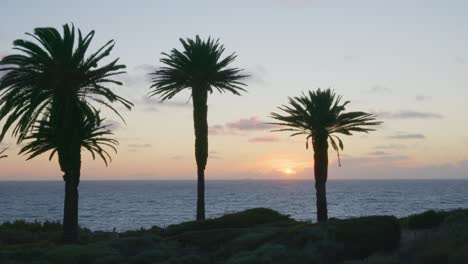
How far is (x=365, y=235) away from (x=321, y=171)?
12.9 metres

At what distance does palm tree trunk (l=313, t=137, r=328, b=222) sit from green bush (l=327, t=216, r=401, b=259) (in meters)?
11.2

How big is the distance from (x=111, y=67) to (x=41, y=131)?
5643 millimetres

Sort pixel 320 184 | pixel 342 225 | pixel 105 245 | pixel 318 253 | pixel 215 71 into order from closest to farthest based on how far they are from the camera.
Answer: pixel 318 253 → pixel 342 225 → pixel 105 245 → pixel 320 184 → pixel 215 71

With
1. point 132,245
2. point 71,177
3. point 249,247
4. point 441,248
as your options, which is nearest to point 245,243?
point 249,247

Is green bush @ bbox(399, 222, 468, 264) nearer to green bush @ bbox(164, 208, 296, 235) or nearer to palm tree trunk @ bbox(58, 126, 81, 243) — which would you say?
green bush @ bbox(164, 208, 296, 235)

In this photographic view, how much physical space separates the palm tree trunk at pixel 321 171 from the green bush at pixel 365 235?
36.6 ft

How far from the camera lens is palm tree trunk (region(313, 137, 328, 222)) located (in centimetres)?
3328

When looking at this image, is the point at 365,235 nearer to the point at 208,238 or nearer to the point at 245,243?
the point at 245,243

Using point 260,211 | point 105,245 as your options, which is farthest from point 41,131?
point 260,211

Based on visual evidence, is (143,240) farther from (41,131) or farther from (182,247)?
(41,131)

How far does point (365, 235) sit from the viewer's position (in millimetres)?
20656

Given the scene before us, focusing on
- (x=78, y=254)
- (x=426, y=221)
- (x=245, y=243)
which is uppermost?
(x=426, y=221)

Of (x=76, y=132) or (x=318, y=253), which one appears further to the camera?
(x=76, y=132)

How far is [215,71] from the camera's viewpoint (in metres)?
39.4
